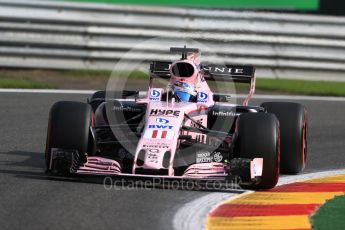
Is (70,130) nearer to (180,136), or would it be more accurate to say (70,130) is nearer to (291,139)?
(180,136)

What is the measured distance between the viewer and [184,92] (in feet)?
33.6

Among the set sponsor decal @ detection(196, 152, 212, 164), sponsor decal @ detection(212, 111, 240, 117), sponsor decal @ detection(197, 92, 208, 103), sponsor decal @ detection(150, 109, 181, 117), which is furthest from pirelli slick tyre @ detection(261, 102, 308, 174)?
sponsor decal @ detection(150, 109, 181, 117)

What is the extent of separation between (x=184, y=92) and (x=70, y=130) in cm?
146

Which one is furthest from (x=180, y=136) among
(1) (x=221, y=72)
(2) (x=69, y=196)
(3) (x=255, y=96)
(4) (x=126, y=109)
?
(3) (x=255, y=96)

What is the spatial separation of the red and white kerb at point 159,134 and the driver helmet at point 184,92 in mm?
1022

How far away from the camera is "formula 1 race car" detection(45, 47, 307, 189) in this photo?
8.99 meters

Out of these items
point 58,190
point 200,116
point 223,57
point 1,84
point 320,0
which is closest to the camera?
point 58,190

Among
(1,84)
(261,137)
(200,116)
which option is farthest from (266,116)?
(1,84)

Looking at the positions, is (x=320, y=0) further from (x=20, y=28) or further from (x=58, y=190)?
(x=58, y=190)

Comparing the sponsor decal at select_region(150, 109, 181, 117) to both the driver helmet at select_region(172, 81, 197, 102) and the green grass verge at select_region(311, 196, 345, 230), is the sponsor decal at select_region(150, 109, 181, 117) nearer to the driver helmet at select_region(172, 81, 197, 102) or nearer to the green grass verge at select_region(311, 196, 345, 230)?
the driver helmet at select_region(172, 81, 197, 102)

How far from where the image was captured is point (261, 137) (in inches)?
358

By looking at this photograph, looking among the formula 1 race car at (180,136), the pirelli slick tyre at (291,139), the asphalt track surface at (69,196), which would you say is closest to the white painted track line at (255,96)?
the asphalt track surface at (69,196)

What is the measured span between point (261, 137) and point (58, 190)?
1.91 meters

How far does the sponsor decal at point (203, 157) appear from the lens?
9.41 metres
